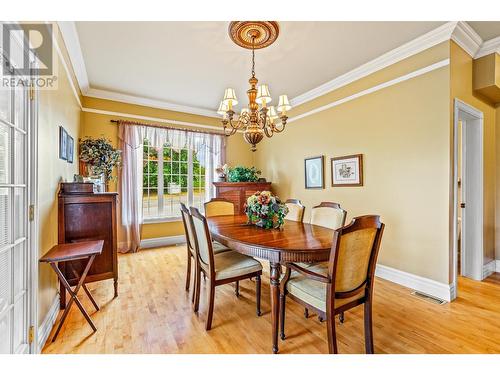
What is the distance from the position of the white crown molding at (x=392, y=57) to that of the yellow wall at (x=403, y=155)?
7cm

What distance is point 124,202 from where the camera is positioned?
4.02 metres

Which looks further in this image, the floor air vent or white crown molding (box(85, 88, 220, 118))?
white crown molding (box(85, 88, 220, 118))

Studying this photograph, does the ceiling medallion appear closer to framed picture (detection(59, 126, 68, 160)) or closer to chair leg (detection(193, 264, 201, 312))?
framed picture (detection(59, 126, 68, 160))

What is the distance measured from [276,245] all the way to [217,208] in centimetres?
187

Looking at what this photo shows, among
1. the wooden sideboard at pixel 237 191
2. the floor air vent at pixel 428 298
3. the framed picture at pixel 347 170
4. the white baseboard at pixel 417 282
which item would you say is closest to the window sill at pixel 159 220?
the wooden sideboard at pixel 237 191

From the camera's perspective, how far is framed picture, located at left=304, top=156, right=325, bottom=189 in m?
3.77

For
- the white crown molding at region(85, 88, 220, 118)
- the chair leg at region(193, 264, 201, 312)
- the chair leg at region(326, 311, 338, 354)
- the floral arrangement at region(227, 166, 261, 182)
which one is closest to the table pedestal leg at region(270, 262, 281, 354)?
the chair leg at region(326, 311, 338, 354)

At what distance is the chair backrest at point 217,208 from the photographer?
3355 millimetres

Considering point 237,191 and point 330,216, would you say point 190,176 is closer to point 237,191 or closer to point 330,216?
point 237,191

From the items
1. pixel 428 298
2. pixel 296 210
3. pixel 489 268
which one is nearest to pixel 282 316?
pixel 296 210

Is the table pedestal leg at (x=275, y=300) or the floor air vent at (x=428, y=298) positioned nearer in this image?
the table pedestal leg at (x=275, y=300)

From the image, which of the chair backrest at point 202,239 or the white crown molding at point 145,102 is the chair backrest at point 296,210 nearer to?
the chair backrest at point 202,239

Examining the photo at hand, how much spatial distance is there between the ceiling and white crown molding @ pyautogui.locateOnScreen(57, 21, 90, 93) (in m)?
0.05
